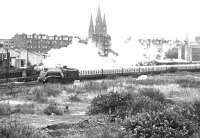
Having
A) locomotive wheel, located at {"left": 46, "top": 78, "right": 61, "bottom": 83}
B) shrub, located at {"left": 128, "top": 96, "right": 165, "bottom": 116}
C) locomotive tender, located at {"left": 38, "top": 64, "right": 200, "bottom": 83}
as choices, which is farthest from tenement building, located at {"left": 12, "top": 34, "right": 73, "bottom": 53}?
shrub, located at {"left": 128, "top": 96, "right": 165, "bottom": 116}

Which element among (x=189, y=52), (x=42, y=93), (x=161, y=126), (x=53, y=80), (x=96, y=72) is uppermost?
(x=189, y=52)

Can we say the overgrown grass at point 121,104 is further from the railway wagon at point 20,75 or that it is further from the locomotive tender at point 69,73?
the railway wagon at point 20,75

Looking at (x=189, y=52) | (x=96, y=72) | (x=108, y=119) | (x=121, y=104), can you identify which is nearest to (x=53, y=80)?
(x=96, y=72)

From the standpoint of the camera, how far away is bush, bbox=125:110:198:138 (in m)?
9.80

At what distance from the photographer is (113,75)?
44344 millimetres

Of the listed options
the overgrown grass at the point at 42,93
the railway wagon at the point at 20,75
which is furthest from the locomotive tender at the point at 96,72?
the overgrown grass at the point at 42,93

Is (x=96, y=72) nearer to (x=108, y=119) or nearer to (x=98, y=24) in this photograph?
(x=108, y=119)

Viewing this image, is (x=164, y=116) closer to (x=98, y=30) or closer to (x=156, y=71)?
(x=156, y=71)

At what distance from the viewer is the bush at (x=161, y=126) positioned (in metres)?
9.80

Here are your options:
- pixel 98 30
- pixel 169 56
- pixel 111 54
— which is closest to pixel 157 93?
pixel 111 54

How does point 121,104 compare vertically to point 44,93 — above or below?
above

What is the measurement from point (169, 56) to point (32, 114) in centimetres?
9582

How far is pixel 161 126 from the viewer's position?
10031mm

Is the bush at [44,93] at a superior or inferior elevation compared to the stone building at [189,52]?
inferior
